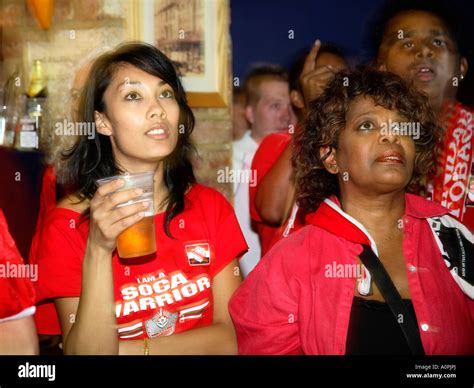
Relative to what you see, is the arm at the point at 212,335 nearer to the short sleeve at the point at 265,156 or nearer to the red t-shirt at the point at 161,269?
the red t-shirt at the point at 161,269

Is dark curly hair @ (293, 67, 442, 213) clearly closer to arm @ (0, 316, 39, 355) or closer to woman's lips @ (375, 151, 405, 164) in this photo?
woman's lips @ (375, 151, 405, 164)

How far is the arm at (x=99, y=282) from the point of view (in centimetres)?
184

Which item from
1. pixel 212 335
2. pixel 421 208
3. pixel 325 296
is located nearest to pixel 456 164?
pixel 421 208

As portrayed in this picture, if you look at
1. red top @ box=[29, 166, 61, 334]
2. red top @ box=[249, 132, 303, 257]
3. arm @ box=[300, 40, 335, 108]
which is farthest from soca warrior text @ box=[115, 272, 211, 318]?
arm @ box=[300, 40, 335, 108]

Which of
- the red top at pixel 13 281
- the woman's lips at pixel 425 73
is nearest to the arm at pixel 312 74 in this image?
the woman's lips at pixel 425 73

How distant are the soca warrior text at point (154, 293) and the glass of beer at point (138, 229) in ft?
0.40

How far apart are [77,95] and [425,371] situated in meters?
1.25

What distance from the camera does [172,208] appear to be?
2.01 metres

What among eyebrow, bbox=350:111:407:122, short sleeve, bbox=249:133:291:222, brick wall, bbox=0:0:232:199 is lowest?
short sleeve, bbox=249:133:291:222

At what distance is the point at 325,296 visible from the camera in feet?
6.24

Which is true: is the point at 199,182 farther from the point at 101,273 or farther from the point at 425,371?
the point at 425,371

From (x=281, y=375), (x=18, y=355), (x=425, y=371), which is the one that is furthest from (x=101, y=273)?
(x=425, y=371)

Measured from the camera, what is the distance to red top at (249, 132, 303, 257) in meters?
2.20

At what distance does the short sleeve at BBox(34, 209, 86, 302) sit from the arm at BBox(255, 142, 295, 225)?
1.83ft
